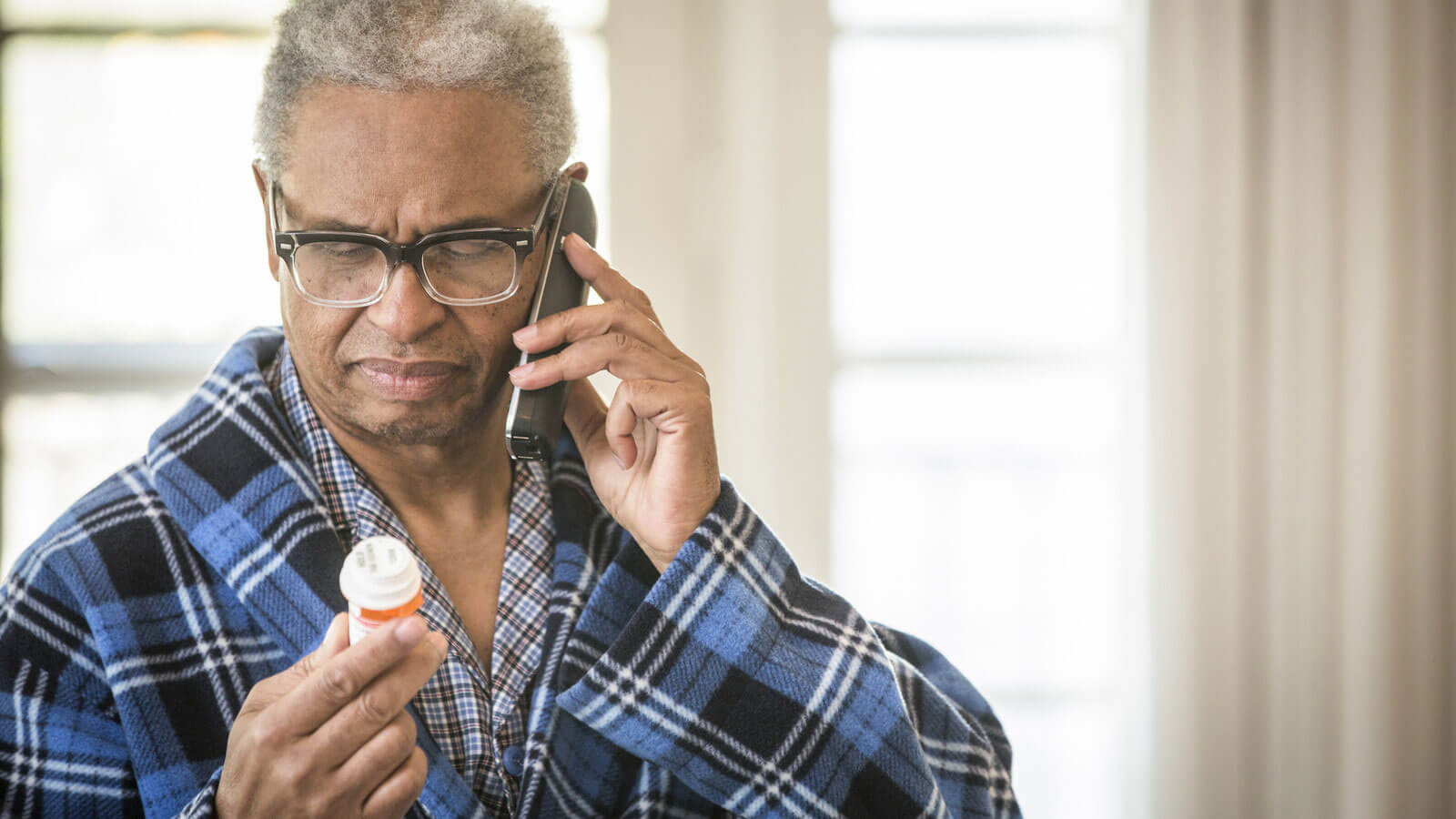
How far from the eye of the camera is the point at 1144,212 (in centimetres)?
202

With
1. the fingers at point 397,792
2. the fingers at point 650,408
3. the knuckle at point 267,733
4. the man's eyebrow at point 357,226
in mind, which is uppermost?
the man's eyebrow at point 357,226

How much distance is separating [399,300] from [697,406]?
0.28 meters

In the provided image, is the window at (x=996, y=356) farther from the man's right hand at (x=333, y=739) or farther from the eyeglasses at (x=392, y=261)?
the man's right hand at (x=333, y=739)

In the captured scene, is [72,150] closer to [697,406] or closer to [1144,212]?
[697,406]

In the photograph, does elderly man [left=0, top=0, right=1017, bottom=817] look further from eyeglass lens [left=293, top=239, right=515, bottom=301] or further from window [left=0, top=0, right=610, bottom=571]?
window [left=0, top=0, right=610, bottom=571]

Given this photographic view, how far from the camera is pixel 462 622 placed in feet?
3.21

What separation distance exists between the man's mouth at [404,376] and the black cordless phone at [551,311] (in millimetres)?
73

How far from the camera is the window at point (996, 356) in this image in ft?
6.95

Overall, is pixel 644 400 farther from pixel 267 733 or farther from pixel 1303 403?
pixel 1303 403

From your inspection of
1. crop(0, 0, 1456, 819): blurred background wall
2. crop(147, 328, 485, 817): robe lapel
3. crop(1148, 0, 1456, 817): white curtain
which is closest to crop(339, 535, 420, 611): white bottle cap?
crop(147, 328, 485, 817): robe lapel

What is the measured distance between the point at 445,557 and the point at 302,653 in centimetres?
19

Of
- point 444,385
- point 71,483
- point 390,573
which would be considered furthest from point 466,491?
point 71,483

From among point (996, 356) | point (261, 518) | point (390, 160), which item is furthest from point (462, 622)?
point (996, 356)

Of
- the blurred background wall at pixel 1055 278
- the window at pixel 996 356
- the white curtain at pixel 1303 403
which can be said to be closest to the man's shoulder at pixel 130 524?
the blurred background wall at pixel 1055 278
